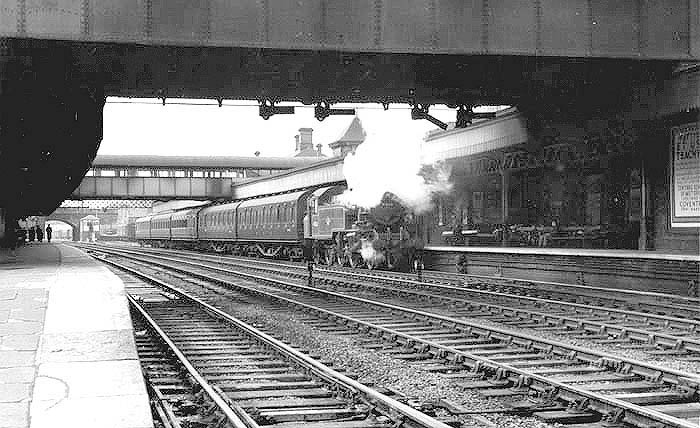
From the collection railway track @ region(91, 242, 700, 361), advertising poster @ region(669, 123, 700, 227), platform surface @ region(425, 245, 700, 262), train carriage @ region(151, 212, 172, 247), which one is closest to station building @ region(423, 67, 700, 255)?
advertising poster @ region(669, 123, 700, 227)

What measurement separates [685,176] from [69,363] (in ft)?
47.2

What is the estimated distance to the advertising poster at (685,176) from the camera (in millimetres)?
16766

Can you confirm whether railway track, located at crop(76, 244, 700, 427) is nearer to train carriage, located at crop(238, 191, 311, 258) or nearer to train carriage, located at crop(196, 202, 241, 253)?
train carriage, located at crop(238, 191, 311, 258)

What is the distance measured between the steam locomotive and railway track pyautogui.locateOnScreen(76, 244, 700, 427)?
1141 cm

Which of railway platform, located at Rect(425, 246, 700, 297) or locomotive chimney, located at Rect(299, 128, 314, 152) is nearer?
railway platform, located at Rect(425, 246, 700, 297)

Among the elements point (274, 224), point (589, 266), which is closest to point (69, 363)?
point (589, 266)

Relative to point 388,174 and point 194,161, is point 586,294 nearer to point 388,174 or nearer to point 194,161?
point 388,174

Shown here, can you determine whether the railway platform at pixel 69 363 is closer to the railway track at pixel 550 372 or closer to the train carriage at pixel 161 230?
the railway track at pixel 550 372

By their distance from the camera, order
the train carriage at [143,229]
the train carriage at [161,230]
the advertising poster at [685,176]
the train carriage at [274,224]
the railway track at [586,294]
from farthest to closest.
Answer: the train carriage at [143,229], the train carriage at [161,230], the train carriage at [274,224], the advertising poster at [685,176], the railway track at [586,294]

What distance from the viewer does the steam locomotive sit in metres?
23.4

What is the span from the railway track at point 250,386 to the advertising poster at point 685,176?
10.7 metres

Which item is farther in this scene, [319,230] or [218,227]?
[218,227]

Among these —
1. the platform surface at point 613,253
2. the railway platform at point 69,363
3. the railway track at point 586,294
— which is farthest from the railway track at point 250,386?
the platform surface at point 613,253

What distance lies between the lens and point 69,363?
6906 mm
